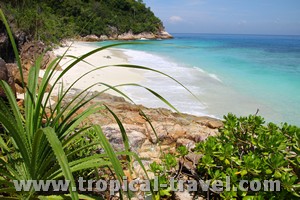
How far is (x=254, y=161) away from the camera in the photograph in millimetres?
1385

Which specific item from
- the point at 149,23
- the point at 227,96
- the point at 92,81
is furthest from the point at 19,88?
the point at 149,23

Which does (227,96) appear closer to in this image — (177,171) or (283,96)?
(283,96)

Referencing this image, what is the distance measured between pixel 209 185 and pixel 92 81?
6.52m

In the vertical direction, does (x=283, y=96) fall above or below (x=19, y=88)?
below

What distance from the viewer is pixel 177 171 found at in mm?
1693

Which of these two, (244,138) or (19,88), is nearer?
(244,138)

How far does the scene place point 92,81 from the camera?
7.59 meters

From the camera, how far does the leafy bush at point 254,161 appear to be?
1.34m

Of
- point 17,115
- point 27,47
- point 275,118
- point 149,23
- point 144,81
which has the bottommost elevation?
point 275,118

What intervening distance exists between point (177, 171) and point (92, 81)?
6.30 metres

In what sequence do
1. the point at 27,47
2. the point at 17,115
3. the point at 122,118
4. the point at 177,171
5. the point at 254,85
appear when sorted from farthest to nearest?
1. the point at 254,85
2. the point at 27,47
3. the point at 122,118
4. the point at 177,171
5. the point at 17,115

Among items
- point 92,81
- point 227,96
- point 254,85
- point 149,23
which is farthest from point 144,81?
point 149,23

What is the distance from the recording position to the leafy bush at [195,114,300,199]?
1.34 m

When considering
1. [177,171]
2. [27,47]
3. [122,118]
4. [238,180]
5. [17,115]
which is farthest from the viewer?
[27,47]
